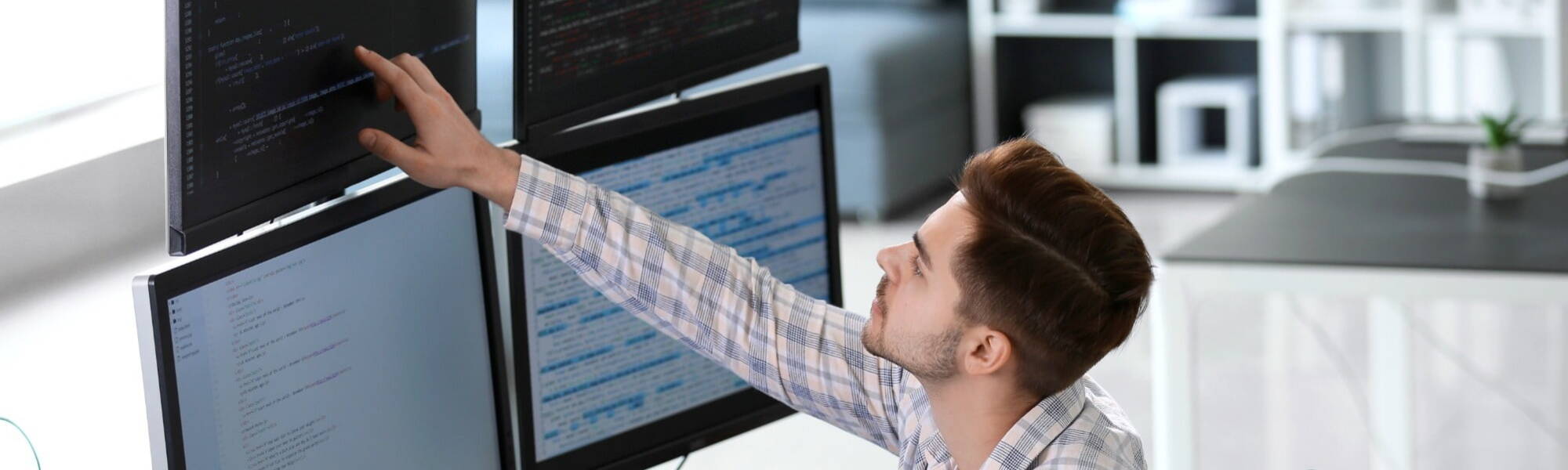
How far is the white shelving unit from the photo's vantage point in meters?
4.22

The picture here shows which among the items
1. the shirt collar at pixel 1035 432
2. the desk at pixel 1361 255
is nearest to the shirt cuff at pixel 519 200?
the shirt collar at pixel 1035 432

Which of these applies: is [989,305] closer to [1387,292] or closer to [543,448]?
[543,448]

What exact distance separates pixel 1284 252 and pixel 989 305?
115 cm

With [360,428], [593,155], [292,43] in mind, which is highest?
[292,43]

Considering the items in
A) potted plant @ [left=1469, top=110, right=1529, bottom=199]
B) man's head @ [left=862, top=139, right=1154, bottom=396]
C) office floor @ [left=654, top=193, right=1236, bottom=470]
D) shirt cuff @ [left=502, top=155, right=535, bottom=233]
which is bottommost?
office floor @ [left=654, top=193, right=1236, bottom=470]

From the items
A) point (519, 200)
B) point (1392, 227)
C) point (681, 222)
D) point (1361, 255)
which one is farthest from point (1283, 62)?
point (519, 200)

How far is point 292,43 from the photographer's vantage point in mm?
1068

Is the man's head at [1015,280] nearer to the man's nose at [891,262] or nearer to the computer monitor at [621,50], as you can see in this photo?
the man's nose at [891,262]

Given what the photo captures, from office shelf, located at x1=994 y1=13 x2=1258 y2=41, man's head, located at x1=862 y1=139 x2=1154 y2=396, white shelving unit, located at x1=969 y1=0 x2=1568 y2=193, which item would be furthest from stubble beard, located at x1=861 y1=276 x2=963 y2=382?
office shelf, located at x1=994 y1=13 x2=1258 y2=41

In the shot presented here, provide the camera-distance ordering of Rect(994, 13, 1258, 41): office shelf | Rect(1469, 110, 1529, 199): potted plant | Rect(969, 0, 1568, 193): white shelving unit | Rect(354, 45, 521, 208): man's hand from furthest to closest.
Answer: Rect(994, 13, 1258, 41): office shelf
Rect(969, 0, 1568, 193): white shelving unit
Rect(1469, 110, 1529, 199): potted plant
Rect(354, 45, 521, 208): man's hand

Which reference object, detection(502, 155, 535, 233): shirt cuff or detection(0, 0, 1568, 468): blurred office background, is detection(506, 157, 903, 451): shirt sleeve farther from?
detection(0, 0, 1568, 468): blurred office background

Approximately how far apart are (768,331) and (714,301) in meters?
0.06

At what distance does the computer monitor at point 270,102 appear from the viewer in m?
0.98

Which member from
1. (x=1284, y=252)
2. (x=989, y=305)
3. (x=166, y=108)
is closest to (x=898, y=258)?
(x=989, y=305)
